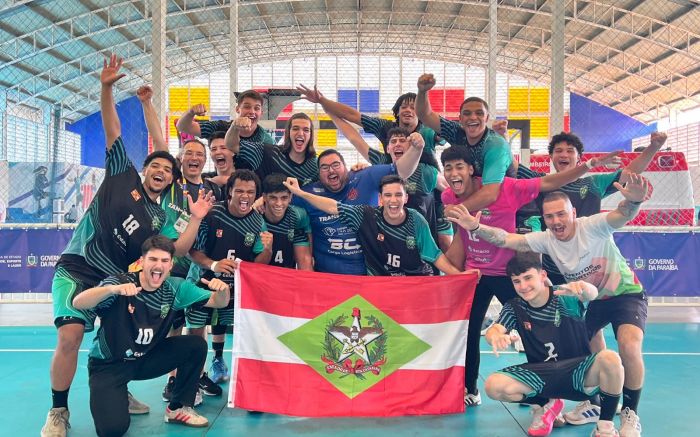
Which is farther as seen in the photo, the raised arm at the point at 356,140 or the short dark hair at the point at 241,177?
the raised arm at the point at 356,140

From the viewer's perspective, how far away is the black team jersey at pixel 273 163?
4.93 meters

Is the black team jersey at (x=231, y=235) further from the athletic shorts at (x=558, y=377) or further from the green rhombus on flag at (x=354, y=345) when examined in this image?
the athletic shorts at (x=558, y=377)

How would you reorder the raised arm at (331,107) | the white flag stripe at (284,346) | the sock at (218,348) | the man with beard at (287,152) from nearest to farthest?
the white flag stripe at (284,346)
the man with beard at (287,152)
the sock at (218,348)
the raised arm at (331,107)

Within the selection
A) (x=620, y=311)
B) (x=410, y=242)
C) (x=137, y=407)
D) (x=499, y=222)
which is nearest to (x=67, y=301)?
(x=137, y=407)

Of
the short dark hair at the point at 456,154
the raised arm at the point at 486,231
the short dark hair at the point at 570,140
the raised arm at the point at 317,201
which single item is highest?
the short dark hair at the point at 570,140

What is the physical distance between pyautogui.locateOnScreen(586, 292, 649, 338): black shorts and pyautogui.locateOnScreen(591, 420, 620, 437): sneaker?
26.4 inches

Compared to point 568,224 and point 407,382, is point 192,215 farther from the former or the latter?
point 568,224

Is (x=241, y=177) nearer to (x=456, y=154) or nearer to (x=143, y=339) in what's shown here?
(x=143, y=339)

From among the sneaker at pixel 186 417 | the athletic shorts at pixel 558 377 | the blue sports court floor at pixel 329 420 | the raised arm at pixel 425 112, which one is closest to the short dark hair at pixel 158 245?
the sneaker at pixel 186 417

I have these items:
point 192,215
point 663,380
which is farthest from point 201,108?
point 663,380

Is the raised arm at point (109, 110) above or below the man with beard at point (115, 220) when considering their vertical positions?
above

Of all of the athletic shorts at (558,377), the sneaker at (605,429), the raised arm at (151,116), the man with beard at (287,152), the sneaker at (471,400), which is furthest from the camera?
the raised arm at (151,116)

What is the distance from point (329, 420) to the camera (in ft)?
13.8

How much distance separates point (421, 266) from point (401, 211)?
1.72 ft
